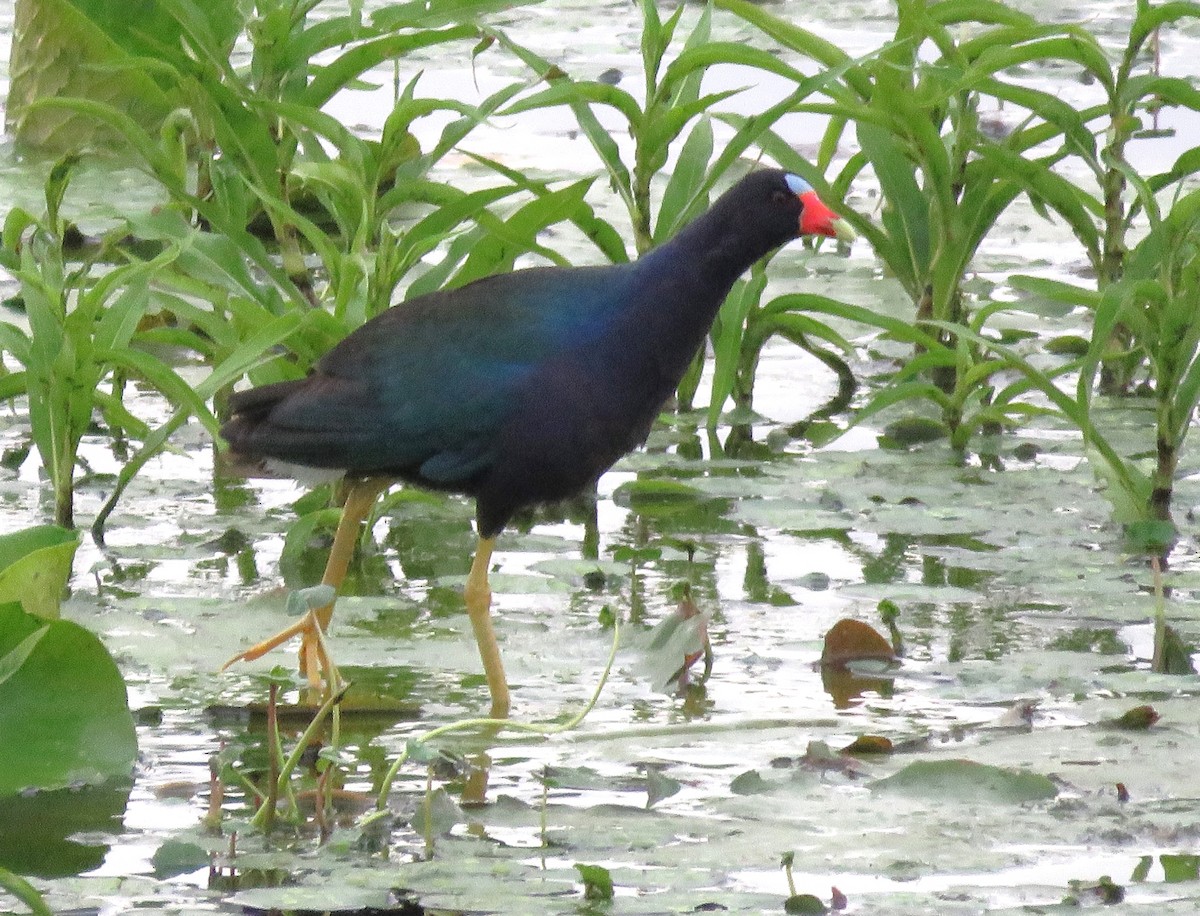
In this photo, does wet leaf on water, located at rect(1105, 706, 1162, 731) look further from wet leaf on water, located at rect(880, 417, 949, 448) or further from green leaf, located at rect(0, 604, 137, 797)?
wet leaf on water, located at rect(880, 417, 949, 448)

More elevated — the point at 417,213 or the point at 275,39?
the point at 275,39

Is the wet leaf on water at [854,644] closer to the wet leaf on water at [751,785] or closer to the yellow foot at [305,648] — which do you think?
the wet leaf on water at [751,785]

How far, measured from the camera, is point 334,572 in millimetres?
3953

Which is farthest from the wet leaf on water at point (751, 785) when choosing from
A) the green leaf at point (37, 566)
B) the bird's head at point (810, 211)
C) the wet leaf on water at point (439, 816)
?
the bird's head at point (810, 211)

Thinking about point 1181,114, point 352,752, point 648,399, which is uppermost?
point 1181,114

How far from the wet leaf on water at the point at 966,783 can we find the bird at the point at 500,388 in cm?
85

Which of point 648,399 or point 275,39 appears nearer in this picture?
point 648,399

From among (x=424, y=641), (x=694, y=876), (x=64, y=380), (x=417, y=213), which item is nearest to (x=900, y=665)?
(x=424, y=641)

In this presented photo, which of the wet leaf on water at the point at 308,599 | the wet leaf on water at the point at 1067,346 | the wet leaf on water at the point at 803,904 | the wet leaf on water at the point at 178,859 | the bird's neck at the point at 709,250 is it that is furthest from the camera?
the wet leaf on water at the point at 1067,346

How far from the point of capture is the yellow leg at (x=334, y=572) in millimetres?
3682

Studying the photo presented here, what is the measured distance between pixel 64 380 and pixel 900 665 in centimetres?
159

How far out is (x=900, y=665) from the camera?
380cm

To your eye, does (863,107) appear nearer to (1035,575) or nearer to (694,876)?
(1035,575)

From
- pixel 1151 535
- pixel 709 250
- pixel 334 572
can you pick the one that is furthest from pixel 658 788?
pixel 1151 535
